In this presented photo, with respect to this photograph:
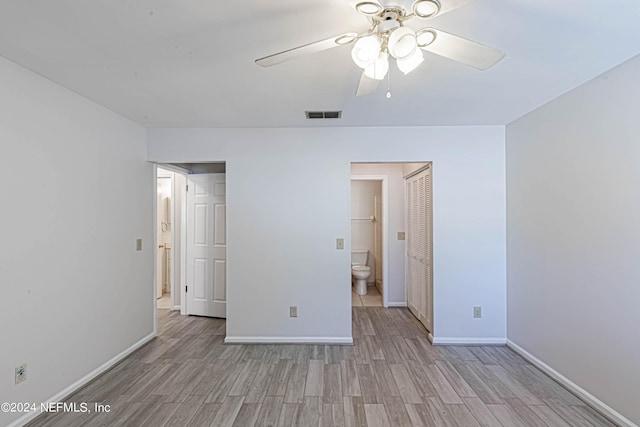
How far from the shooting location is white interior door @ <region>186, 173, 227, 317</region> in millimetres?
4141

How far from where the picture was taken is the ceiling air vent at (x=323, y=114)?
2.87 metres

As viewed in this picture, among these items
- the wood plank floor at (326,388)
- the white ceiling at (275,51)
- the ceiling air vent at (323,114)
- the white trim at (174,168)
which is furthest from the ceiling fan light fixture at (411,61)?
the white trim at (174,168)

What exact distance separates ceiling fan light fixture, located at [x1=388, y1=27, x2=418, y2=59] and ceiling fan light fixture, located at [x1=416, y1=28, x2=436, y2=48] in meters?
0.08

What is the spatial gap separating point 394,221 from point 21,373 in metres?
4.18

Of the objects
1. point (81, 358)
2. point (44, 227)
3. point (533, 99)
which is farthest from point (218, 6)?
point (81, 358)

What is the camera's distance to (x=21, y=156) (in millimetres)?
1997

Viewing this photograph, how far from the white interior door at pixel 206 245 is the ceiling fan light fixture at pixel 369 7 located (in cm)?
330

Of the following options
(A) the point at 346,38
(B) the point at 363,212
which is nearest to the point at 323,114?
(A) the point at 346,38

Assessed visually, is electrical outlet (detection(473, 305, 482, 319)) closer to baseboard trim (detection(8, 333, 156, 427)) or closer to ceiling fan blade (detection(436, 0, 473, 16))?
ceiling fan blade (detection(436, 0, 473, 16))

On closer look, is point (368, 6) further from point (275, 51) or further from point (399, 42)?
point (275, 51)

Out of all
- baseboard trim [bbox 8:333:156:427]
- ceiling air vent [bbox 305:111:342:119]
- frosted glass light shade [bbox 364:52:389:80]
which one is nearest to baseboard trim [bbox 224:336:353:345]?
baseboard trim [bbox 8:333:156:427]

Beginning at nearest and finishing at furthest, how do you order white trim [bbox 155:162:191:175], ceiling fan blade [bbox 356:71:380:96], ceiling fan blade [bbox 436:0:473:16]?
ceiling fan blade [bbox 436:0:473:16] → ceiling fan blade [bbox 356:71:380:96] → white trim [bbox 155:162:191:175]

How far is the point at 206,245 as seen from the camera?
4195mm

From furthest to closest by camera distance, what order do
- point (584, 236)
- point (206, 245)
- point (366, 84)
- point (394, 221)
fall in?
point (394, 221)
point (206, 245)
point (584, 236)
point (366, 84)
